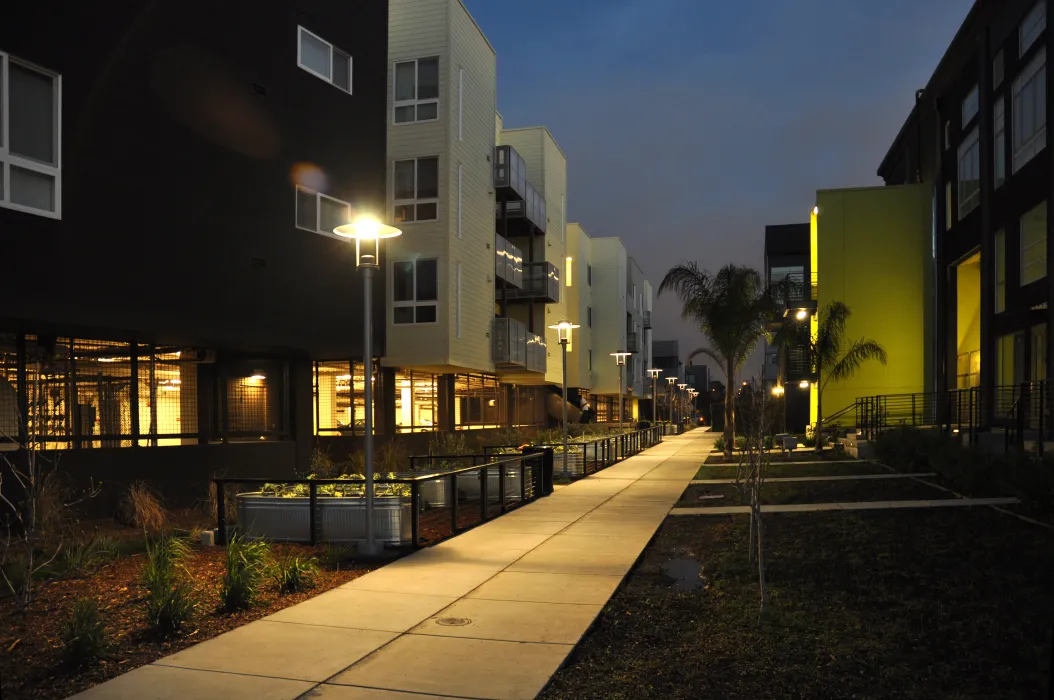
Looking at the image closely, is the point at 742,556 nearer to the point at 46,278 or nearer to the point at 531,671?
the point at 531,671

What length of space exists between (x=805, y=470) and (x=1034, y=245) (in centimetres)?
909

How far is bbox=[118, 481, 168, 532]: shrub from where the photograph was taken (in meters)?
12.4

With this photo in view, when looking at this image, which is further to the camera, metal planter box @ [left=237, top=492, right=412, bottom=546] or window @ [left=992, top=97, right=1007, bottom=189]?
window @ [left=992, top=97, right=1007, bottom=189]

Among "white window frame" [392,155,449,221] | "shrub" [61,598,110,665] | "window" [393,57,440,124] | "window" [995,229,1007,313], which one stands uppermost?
"window" [393,57,440,124]

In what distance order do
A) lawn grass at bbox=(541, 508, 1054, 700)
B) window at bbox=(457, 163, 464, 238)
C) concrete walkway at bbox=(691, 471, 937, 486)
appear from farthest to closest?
window at bbox=(457, 163, 464, 238)
concrete walkway at bbox=(691, 471, 937, 486)
lawn grass at bbox=(541, 508, 1054, 700)

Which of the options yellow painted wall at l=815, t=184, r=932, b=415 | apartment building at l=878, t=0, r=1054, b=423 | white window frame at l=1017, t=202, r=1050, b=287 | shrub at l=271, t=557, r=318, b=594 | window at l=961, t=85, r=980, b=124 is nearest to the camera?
shrub at l=271, t=557, r=318, b=594

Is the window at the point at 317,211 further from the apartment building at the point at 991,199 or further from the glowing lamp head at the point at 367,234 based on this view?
the apartment building at the point at 991,199

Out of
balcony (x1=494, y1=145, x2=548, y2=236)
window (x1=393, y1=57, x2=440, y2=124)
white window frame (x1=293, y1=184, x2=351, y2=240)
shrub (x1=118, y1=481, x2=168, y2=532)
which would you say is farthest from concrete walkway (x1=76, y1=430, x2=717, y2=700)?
balcony (x1=494, y1=145, x2=548, y2=236)

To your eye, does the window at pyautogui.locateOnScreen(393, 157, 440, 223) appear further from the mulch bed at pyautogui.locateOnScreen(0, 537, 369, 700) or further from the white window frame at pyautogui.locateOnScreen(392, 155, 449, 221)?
the mulch bed at pyautogui.locateOnScreen(0, 537, 369, 700)

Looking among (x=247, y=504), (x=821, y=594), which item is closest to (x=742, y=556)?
(x=821, y=594)

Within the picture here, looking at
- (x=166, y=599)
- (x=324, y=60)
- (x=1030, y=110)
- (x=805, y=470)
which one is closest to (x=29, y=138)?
(x=166, y=599)

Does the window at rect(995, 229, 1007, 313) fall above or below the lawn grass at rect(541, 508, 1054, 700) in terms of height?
above

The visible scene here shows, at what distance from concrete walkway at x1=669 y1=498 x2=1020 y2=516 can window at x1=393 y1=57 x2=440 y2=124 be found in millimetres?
16800

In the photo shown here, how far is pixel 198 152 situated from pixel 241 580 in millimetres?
9884
